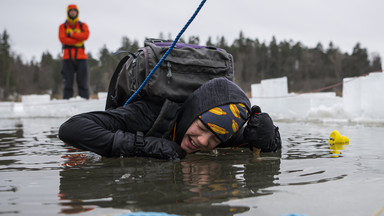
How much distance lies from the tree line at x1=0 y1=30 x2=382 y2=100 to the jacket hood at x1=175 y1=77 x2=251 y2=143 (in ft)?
90.2

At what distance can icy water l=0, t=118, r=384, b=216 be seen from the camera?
1.37m

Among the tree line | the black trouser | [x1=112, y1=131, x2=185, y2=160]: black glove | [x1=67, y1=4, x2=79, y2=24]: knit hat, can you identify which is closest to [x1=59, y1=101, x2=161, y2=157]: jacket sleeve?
[x1=112, y1=131, x2=185, y2=160]: black glove

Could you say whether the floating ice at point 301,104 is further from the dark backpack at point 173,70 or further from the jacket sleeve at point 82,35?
the dark backpack at point 173,70

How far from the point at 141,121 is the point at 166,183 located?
977mm

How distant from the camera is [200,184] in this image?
70.1 inches

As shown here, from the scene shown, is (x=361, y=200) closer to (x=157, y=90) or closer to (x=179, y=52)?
(x=157, y=90)

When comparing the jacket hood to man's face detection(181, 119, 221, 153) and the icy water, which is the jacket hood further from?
the icy water

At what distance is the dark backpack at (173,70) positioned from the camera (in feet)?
8.83

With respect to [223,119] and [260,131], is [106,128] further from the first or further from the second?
[260,131]

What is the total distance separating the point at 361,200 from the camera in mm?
1451

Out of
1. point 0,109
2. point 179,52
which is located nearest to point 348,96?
point 179,52

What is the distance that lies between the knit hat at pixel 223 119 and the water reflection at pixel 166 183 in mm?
234

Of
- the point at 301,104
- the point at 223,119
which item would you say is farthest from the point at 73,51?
the point at 223,119

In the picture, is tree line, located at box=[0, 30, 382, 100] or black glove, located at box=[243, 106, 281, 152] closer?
black glove, located at box=[243, 106, 281, 152]
